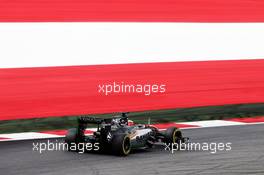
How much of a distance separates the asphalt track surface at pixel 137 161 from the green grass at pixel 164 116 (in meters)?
1.33

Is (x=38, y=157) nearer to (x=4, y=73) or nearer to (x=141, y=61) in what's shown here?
(x=4, y=73)

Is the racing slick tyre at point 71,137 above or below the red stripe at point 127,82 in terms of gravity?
below

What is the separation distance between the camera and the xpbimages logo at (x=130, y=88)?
48.1 ft

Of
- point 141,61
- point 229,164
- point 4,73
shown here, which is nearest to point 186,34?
point 141,61

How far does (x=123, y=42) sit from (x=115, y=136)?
5256 millimetres

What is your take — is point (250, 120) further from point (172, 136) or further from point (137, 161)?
point (137, 161)

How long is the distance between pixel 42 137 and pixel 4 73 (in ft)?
8.11

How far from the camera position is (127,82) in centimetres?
1487

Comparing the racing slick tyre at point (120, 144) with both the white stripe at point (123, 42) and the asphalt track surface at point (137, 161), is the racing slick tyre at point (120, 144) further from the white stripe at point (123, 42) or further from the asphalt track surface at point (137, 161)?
the white stripe at point (123, 42)

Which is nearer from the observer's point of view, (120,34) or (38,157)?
(38,157)

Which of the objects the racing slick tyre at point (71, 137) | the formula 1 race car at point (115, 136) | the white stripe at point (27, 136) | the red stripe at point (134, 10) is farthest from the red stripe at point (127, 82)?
the formula 1 race car at point (115, 136)

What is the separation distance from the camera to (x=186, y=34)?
52.2ft

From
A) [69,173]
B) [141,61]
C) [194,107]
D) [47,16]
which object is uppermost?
[47,16]

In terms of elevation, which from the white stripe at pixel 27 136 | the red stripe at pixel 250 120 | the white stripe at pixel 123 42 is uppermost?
the white stripe at pixel 123 42
